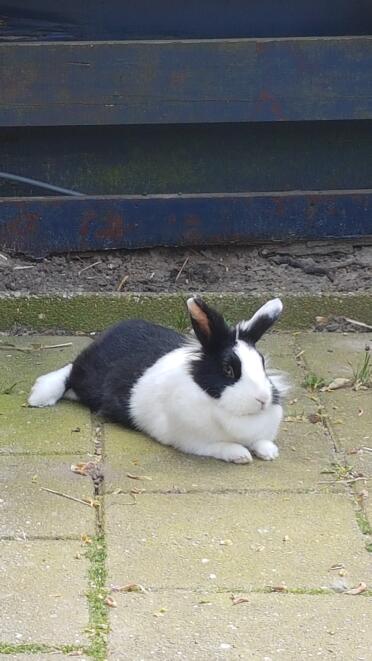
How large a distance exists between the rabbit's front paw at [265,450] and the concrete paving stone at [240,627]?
94 cm

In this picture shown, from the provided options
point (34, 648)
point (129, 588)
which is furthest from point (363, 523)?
point (34, 648)

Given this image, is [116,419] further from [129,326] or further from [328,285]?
[328,285]

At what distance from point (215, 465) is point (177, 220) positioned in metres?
1.89

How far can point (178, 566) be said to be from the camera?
10.7 ft

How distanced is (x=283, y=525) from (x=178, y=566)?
425mm

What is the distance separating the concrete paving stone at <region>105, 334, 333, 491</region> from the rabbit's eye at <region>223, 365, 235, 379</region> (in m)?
0.32

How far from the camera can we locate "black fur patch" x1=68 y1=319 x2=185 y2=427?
4.30 m

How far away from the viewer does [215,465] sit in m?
3.98

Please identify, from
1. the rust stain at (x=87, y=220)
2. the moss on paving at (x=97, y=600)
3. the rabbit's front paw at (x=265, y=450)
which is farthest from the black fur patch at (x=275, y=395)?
the rust stain at (x=87, y=220)

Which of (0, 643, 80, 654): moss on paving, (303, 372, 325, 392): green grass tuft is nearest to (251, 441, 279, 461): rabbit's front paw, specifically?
(303, 372, 325, 392): green grass tuft

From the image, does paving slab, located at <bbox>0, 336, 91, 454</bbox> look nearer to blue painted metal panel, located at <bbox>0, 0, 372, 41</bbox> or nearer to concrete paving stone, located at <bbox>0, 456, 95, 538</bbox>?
concrete paving stone, located at <bbox>0, 456, 95, 538</bbox>

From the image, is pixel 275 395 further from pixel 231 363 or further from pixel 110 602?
pixel 110 602

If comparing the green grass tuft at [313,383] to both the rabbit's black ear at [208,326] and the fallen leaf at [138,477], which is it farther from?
the fallen leaf at [138,477]

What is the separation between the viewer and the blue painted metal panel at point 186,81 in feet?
17.6
